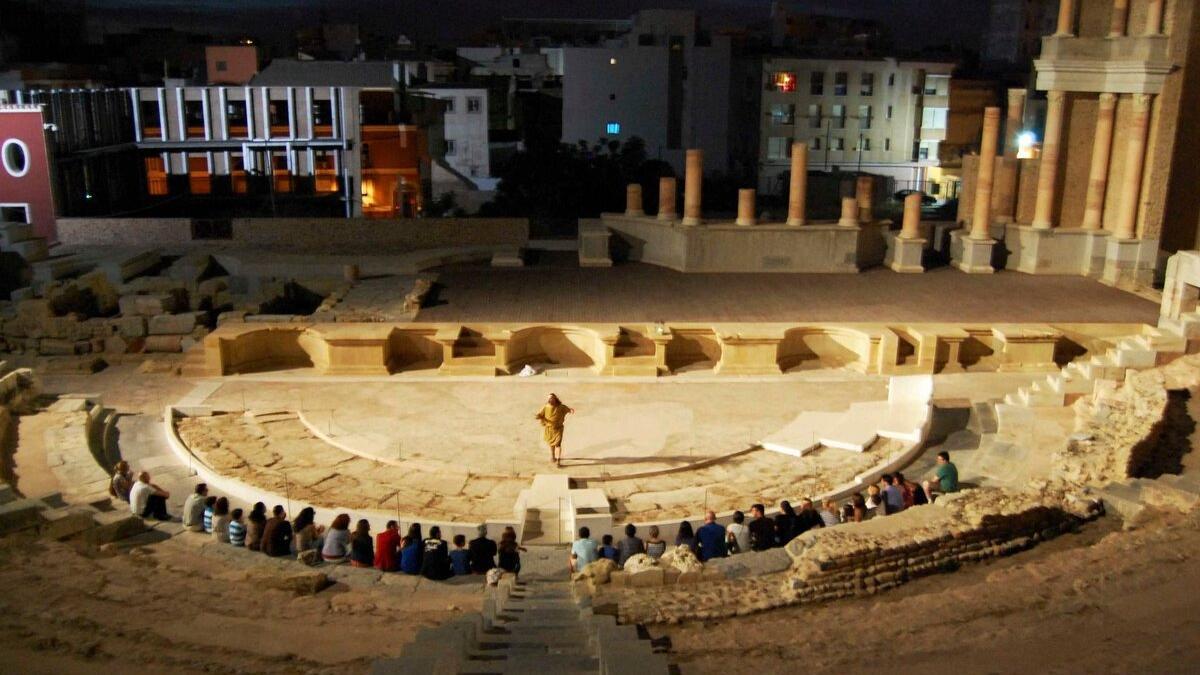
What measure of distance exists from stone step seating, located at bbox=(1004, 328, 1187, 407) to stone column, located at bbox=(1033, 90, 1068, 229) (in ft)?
33.2

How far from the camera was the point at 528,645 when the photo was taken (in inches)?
305

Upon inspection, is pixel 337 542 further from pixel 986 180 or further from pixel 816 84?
pixel 816 84

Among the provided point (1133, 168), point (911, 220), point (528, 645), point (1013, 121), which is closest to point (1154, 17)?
point (1133, 168)

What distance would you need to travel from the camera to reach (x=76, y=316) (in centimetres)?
1961

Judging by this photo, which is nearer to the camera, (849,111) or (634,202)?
(634,202)

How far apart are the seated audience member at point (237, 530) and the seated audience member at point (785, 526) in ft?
18.2

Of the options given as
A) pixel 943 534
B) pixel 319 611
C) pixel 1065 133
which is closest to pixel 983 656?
pixel 943 534

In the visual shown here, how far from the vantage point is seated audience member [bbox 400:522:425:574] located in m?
10.7

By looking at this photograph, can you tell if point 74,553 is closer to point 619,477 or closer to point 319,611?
point 319,611

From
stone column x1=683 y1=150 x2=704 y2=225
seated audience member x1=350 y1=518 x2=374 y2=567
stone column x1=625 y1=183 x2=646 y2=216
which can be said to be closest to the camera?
seated audience member x1=350 y1=518 x2=374 y2=567

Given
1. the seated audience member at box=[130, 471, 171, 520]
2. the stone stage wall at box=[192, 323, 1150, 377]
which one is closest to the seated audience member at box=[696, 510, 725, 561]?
the seated audience member at box=[130, 471, 171, 520]

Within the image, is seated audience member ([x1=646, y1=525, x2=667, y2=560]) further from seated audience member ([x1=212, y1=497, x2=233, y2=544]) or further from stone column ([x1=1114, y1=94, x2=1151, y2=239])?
stone column ([x1=1114, y1=94, x2=1151, y2=239])

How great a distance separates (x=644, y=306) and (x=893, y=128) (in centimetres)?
3275

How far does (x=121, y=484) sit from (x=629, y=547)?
608 cm
